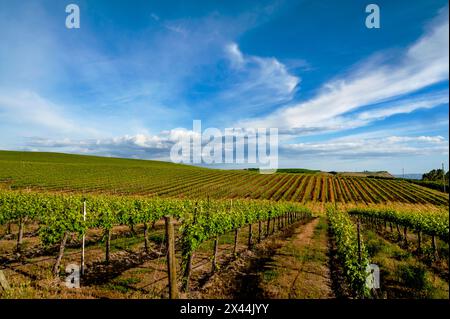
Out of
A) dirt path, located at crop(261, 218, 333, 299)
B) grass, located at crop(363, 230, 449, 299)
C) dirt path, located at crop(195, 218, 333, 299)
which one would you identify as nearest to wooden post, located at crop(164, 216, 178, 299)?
dirt path, located at crop(195, 218, 333, 299)

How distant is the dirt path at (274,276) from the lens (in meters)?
9.52

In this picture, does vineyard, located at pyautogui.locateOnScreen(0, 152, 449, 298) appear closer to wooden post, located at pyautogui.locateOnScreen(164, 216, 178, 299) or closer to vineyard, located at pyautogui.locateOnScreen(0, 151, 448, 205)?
wooden post, located at pyautogui.locateOnScreen(164, 216, 178, 299)

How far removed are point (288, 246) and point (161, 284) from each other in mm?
10105

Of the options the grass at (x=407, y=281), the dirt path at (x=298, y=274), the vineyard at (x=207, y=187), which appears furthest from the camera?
the vineyard at (x=207, y=187)

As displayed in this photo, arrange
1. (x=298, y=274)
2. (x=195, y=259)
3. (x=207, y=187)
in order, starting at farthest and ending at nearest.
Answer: (x=207, y=187) → (x=195, y=259) → (x=298, y=274)

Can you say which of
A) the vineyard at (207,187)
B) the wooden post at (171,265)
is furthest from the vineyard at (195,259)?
the vineyard at (207,187)

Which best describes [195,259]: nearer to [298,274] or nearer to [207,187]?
[298,274]

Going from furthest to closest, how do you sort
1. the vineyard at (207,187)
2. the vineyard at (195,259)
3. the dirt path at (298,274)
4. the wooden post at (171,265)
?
1. the vineyard at (207,187)
2. the dirt path at (298,274)
3. the vineyard at (195,259)
4. the wooden post at (171,265)

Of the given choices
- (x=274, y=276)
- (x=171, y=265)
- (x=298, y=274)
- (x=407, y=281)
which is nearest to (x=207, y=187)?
(x=298, y=274)

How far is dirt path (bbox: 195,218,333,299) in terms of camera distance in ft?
31.2

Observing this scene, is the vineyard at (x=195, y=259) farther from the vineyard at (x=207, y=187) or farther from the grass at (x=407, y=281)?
the vineyard at (x=207, y=187)

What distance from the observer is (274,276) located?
11.1 metres

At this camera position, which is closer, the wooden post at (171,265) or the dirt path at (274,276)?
the wooden post at (171,265)
